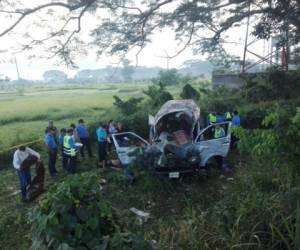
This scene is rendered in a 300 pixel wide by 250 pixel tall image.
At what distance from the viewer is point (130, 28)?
570 inches

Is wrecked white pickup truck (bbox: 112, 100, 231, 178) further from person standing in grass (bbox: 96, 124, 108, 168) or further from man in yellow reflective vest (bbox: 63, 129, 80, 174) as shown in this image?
man in yellow reflective vest (bbox: 63, 129, 80, 174)

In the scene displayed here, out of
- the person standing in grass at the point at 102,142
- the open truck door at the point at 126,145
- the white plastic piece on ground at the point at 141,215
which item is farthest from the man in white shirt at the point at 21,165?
the white plastic piece on ground at the point at 141,215

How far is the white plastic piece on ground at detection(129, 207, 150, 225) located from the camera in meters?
7.12

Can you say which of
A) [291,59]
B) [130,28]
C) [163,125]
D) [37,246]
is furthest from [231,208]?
[291,59]

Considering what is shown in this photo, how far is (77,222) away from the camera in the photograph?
13.2 feet

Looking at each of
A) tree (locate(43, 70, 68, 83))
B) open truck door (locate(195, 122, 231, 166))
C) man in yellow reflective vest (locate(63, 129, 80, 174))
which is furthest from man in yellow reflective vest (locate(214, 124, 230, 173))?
tree (locate(43, 70, 68, 83))

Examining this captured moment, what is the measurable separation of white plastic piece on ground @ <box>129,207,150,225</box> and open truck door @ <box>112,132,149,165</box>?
164 centimetres

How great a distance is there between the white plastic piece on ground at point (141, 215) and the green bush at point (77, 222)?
2.74 meters

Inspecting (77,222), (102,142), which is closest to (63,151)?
(102,142)

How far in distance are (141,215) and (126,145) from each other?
2.74 m

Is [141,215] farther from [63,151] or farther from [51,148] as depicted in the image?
[51,148]

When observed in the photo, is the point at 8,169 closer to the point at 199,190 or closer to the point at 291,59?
the point at 199,190

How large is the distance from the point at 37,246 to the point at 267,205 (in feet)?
10.4

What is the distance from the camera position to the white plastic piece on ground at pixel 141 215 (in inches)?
280
